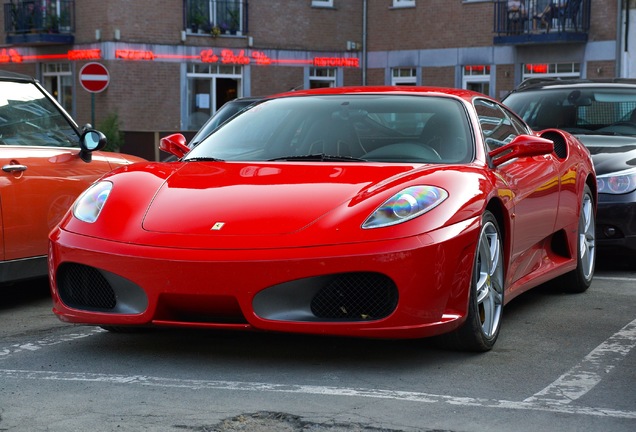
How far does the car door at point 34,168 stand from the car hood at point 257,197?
1.71 m

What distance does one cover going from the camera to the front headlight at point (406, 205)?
211 inches

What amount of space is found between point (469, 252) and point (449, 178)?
0.43 metres

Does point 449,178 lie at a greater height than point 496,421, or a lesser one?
greater

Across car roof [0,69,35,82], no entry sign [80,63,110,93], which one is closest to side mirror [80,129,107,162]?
car roof [0,69,35,82]

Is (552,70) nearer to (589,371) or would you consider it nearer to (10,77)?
(10,77)

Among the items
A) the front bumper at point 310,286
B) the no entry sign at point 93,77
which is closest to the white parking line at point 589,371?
the front bumper at point 310,286

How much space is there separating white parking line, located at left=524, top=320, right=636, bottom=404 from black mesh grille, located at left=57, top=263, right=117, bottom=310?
201 centimetres

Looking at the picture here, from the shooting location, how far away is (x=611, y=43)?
111 ft

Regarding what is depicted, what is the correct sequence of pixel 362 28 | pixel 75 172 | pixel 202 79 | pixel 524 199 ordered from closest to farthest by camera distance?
1. pixel 524 199
2. pixel 75 172
3. pixel 202 79
4. pixel 362 28

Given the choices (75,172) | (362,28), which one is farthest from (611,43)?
(75,172)

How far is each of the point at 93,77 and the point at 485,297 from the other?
19.1m

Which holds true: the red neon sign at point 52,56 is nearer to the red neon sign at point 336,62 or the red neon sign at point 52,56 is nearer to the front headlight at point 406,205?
the red neon sign at point 336,62

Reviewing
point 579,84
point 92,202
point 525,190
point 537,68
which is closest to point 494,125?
point 525,190

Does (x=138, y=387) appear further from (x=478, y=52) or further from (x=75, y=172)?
(x=478, y=52)
